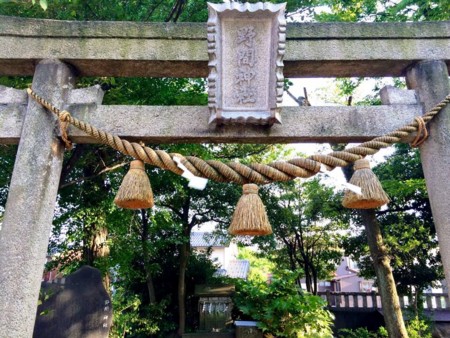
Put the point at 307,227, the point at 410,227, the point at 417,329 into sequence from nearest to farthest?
1. the point at 417,329
2. the point at 410,227
3. the point at 307,227

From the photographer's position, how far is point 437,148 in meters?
2.95

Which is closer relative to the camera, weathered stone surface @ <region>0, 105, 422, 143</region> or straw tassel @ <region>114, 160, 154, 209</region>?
straw tassel @ <region>114, 160, 154, 209</region>

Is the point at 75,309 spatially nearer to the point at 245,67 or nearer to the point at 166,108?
the point at 166,108

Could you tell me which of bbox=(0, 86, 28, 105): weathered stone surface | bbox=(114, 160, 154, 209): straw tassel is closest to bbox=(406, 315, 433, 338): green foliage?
bbox=(114, 160, 154, 209): straw tassel

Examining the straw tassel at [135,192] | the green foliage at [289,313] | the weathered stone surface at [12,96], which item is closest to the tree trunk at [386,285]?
the green foliage at [289,313]

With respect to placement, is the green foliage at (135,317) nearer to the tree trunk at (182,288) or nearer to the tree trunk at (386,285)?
the tree trunk at (182,288)

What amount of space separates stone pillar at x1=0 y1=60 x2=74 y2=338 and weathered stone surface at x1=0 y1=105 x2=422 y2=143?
208mm

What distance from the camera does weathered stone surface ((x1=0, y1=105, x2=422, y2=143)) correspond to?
297cm

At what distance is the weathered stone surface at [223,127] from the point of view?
2.97m

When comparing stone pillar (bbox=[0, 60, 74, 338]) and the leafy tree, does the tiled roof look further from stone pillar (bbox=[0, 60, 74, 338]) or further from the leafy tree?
stone pillar (bbox=[0, 60, 74, 338])

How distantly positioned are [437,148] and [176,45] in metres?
2.49

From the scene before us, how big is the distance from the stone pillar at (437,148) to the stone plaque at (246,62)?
4.50 ft

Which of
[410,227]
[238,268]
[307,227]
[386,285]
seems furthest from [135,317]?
[238,268]

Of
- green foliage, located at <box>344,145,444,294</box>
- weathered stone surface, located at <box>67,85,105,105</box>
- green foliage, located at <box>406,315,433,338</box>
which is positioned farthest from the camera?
green foliage, located at <box>344,145,444,294</box>
